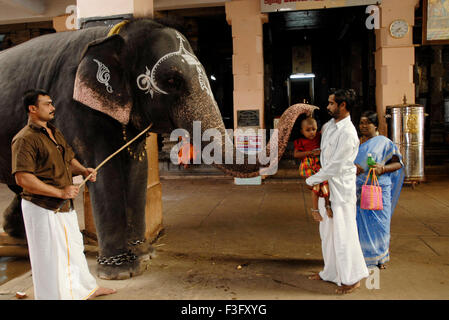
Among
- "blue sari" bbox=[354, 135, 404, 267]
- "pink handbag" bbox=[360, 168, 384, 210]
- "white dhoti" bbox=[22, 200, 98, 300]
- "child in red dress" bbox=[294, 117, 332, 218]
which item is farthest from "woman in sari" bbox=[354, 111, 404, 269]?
"white dhoti" bbox=[22, 200, 98, 300]

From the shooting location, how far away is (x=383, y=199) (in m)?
3.48

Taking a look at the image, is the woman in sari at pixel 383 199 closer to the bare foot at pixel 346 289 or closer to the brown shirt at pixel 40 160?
the bare foot at pixel 346 289

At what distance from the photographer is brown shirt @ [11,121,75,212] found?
2.30 metres

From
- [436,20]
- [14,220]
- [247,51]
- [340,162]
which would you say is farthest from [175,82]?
[436,20]

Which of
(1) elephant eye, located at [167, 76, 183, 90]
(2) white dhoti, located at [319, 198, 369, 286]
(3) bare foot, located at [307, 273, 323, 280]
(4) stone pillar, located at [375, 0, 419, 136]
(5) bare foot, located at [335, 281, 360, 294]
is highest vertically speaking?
(4) stone pillar, located at [375, 0, 419, 136]

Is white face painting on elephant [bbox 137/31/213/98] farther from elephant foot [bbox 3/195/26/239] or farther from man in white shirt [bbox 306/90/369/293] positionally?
elephant foot [bbox 3/195/26/239]

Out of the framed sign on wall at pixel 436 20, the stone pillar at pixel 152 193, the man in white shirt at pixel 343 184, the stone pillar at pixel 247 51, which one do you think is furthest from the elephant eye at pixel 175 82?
the framed sign on wall at pixel 436 20

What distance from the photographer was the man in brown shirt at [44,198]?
91.2 inches

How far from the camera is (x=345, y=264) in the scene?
2926 millimetres

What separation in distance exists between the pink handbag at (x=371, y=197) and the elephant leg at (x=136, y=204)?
6.70ft

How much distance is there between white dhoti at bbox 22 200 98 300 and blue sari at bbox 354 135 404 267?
97.0 inches

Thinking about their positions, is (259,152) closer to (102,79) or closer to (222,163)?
(222,163)

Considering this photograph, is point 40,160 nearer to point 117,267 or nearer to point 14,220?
point 117,267

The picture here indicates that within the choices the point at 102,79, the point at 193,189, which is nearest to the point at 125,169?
the point at 102,79
